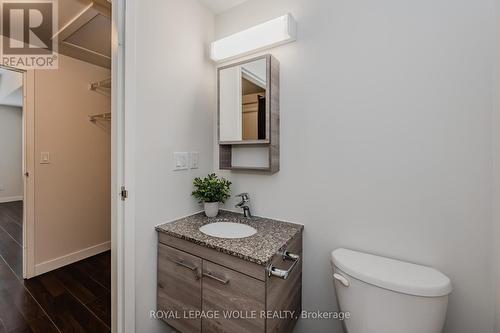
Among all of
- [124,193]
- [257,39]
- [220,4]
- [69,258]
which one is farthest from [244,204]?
[69,258]

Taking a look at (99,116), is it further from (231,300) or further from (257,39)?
(231,300)

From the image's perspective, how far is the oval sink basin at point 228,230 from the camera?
1245 millimetres

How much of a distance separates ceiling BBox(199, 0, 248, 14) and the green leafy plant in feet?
4.12

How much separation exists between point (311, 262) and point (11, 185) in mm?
7173

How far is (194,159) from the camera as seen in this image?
1.54 meters

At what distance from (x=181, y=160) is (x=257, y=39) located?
92 centimetres

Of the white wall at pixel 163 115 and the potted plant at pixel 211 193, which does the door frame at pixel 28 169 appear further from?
the potted plant at pixel 211 193

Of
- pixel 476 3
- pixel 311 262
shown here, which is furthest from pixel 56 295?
pixel 476 3

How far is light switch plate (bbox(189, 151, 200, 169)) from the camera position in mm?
1513

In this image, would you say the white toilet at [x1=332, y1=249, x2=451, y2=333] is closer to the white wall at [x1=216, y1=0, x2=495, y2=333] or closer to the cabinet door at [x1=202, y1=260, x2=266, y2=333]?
the white wall at [x1=216, y1=0, x2=495, y2=333]

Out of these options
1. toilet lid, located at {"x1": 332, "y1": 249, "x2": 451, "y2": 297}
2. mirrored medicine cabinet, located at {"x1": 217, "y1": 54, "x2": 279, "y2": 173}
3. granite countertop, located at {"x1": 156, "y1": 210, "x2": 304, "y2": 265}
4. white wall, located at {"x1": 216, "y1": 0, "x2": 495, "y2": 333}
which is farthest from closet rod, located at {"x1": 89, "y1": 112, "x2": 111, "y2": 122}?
toilet lid, located at {"x1": 332, "y1": 249, "x2": 451, "y2": 297}

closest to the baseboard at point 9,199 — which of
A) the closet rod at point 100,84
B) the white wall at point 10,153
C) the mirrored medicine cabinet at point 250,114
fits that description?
the white wall at point 10,153

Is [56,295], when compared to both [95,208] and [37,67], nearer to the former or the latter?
[95,208]

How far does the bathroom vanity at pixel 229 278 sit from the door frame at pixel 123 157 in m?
0.17
